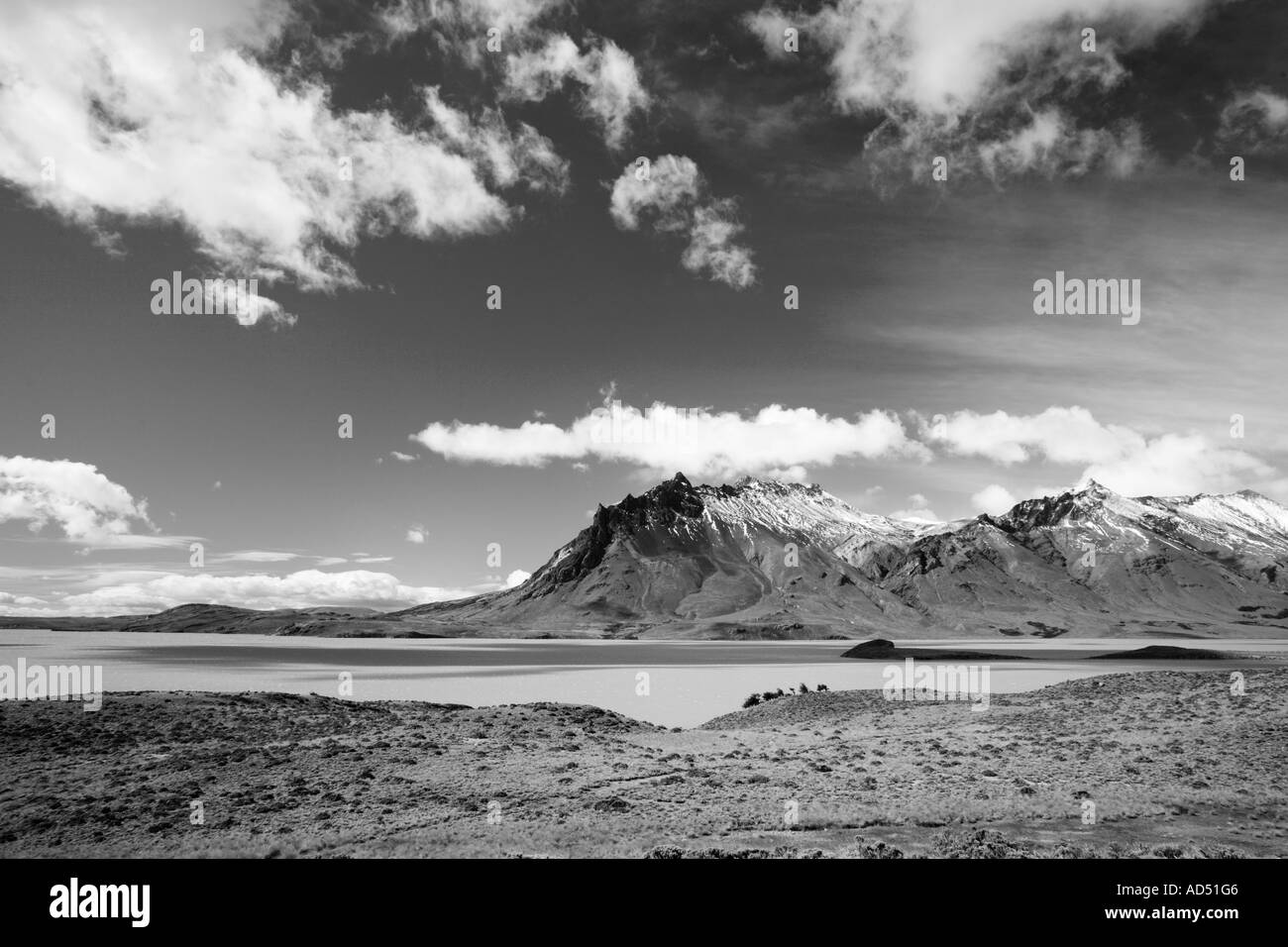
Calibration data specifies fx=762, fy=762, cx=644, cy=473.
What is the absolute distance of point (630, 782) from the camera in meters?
26.0

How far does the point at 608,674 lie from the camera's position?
99.9 m

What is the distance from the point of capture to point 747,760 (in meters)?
29.9

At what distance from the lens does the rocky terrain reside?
1834 cm

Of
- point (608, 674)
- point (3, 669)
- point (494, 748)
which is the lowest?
point (608, 674)

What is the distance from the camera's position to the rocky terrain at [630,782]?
18344 mm
